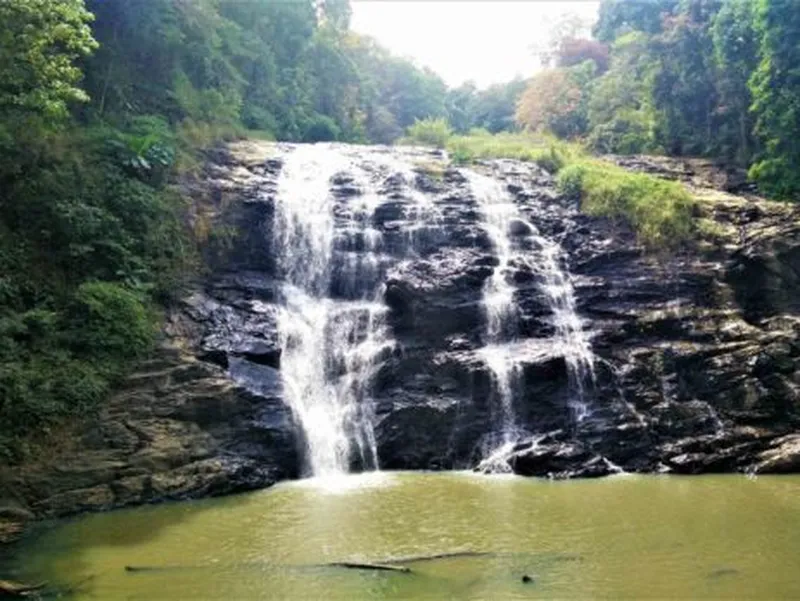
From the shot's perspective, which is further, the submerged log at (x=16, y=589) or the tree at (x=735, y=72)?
the tree at (x=735, y=72)

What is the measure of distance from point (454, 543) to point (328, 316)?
8792 mm

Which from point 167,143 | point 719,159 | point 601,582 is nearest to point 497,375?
point 601,582

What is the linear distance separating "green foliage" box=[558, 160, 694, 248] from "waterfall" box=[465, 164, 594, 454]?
1864 millimetres

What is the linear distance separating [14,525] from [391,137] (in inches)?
1264

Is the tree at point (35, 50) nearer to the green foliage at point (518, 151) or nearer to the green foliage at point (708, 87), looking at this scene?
the green foliage at point (518, 151)

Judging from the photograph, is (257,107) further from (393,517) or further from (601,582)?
(601,582)

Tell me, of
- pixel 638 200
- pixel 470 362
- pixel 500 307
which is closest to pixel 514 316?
pixel 500 307

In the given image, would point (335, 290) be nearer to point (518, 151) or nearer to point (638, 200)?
point (638, 200)

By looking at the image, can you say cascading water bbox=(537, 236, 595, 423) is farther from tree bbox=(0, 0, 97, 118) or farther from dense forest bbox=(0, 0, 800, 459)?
tree bbox=(0, 0, 97, 118)

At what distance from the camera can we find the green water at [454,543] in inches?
289

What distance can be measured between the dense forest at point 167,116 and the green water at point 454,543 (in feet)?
11.7

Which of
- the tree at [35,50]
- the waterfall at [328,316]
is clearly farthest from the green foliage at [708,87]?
the tree at [35,50]

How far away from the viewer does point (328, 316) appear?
17.0m

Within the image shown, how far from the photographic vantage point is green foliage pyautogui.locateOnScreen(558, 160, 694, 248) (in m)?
18.8
